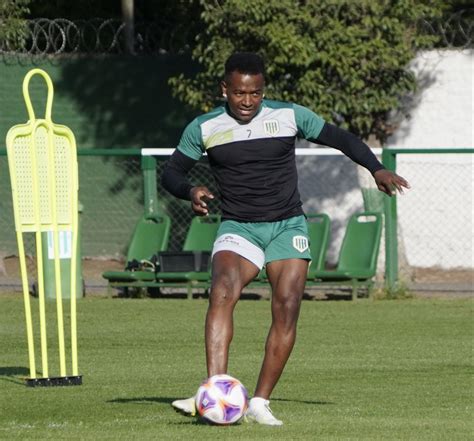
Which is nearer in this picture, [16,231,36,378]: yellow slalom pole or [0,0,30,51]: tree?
[16,231,36,378]: yellow slalom pole

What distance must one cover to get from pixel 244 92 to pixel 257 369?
3939 mm

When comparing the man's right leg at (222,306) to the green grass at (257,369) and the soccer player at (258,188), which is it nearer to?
the soccer player at (258,188)

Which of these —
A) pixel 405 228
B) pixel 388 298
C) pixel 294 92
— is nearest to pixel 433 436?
pixel 388 298

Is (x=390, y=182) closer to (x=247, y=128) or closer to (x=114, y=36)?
(x=247, y=128)

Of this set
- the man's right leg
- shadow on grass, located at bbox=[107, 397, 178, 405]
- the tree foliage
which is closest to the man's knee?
the man's right leg

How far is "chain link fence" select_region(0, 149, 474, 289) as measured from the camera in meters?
22.2

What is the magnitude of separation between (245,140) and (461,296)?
11.1m

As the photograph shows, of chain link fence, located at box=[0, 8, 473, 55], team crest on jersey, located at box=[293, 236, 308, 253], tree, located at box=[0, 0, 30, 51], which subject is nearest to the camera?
team crest on jersey, located at box=[293, 236, 308, 253]

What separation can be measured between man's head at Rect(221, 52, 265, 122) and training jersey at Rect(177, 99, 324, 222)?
12 cm

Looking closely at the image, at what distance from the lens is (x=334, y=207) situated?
23.0 meters

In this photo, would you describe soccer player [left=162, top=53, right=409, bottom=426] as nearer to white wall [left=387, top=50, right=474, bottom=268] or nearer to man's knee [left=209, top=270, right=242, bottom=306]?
man's knee [left=209, top=270, right=242, bottom=306]

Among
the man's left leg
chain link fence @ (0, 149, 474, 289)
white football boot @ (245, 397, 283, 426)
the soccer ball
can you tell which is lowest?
chain link fence @ (0, 149, 474, 289)

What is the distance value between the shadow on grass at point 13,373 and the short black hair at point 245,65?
3384mm

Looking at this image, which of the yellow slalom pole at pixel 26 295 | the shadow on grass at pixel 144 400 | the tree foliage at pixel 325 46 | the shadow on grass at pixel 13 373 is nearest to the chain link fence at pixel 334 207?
the tree foliage at pixel 325 46
